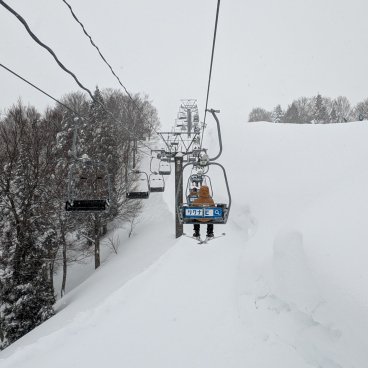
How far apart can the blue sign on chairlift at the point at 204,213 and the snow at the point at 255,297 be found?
12.5 feet

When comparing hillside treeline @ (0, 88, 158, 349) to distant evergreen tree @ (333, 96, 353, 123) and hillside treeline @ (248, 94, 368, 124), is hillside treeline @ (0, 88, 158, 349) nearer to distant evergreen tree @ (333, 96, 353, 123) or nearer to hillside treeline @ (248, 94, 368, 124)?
hillside treeline @ (248, 94, 368, 124)

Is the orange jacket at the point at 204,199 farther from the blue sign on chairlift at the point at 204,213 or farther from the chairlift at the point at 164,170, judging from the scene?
the chairlift at the point at 164,170

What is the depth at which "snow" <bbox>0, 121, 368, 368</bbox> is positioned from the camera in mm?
8406

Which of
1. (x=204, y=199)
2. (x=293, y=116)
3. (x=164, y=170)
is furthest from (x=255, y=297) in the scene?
(x=293, y=116)

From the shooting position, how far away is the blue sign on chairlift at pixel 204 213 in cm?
812

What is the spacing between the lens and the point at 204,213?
321 inches

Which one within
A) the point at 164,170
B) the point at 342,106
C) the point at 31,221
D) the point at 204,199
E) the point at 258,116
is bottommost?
the point at 31,221

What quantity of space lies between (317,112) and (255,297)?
6688 centimetres

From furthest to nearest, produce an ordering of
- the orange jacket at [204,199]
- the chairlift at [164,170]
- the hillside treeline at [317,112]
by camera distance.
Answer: the hillside treeline at [317,112] < the chairlift at [164,170] < the orange jacket at [204,199]

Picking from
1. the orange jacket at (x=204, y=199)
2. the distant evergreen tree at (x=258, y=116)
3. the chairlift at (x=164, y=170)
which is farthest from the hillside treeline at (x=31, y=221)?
the distant evergreen tree at (x=258, y=116)

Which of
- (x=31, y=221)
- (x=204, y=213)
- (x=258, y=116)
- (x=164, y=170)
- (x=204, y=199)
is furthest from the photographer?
(x=258, y=116)

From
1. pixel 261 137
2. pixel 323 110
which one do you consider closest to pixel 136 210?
pixel 261 137

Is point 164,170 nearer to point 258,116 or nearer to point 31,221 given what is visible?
point 31,221

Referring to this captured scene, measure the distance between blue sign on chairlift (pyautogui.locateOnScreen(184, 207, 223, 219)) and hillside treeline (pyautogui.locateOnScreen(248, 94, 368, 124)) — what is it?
205 feet
